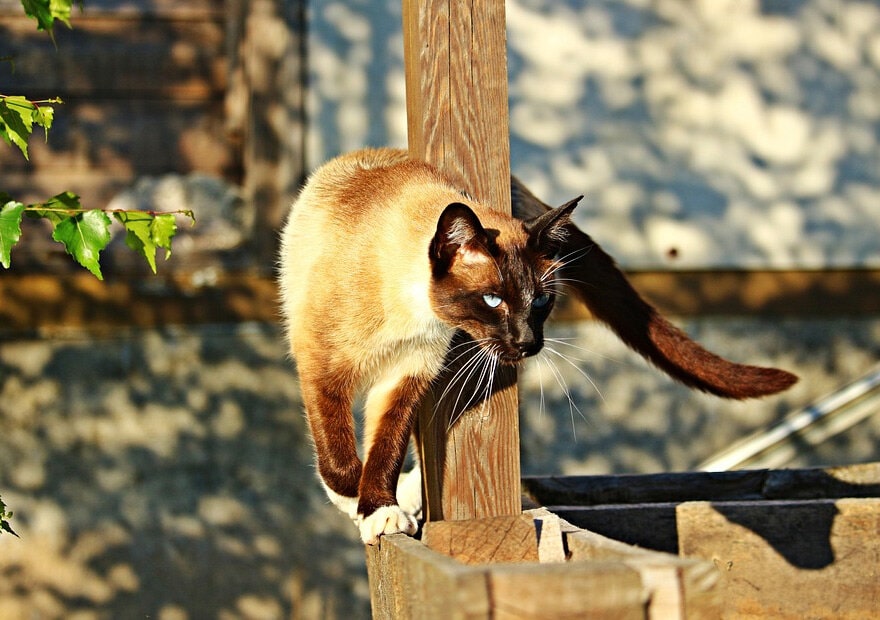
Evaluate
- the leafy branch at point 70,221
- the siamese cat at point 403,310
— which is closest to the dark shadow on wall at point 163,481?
the siamese cat at point 403,310

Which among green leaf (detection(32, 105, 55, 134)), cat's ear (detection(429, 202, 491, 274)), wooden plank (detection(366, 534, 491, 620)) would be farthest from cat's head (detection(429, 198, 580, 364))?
green leaf (detection(32, 105, 55, 134))

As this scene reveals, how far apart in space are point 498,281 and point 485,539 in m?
0.64

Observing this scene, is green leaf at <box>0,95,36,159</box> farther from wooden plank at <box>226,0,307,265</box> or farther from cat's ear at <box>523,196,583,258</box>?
wooden plank at <box>226,0,307,265</box>

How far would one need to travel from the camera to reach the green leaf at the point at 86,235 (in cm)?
226

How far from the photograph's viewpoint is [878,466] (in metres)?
3.74

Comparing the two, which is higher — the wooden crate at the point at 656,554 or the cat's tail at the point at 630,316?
the cat's tail at the point at 630,316

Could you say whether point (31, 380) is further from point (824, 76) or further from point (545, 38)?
point (824, 76)

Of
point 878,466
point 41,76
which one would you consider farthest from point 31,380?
point 878,466

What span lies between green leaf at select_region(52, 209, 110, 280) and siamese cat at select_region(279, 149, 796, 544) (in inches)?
30.8

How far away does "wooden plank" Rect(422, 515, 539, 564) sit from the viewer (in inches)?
100

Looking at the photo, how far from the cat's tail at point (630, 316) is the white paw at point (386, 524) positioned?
0.92 metres

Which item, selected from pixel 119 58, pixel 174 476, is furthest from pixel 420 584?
pixel 119 58

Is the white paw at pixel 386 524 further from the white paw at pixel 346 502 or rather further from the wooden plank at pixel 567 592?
the wooden plank at pixel 567 592

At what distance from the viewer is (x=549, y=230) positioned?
2.77 metres
